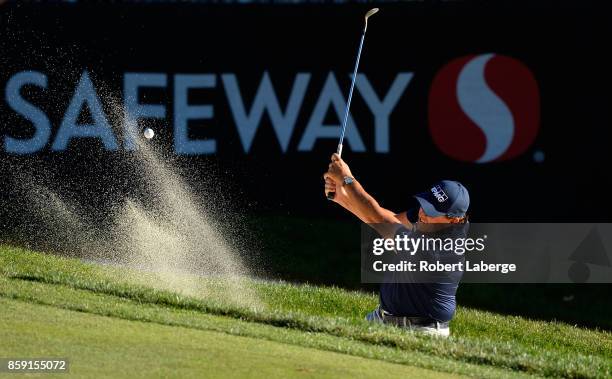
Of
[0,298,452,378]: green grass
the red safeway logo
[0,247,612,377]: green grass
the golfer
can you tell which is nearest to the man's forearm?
the golfer

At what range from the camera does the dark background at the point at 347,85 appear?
532 inches

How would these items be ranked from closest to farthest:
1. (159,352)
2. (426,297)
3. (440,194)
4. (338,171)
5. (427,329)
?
(159,352) → (338,171) → (440,194) → (426,297) → (427,329)

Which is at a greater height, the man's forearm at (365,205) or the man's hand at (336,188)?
the man's hand at (336,188)

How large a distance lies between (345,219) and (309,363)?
7697 mm

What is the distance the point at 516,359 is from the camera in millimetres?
7551

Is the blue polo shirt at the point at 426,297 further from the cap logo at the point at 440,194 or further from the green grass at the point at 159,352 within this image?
the green grass at the point at 159,352

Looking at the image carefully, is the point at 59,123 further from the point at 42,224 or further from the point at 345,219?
the point at 345,219

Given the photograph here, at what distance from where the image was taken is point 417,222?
26.1ft

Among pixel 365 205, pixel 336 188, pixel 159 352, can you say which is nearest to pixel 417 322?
pixel 365 205

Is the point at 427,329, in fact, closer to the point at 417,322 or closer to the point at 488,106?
the point at 417,322

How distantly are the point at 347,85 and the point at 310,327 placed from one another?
20.6 ft

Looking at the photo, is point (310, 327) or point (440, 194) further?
point (310, 327)

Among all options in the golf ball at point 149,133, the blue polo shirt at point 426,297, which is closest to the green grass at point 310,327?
the blue polo shirt at point 426,297

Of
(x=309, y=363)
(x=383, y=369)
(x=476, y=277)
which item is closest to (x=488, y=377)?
(x=383, y=369)
